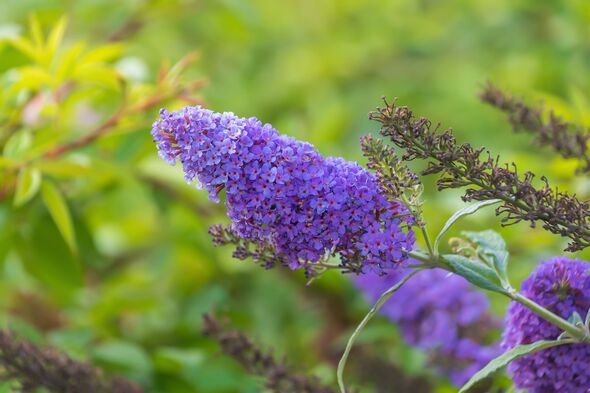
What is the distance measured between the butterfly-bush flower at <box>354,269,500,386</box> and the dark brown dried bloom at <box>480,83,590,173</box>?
0.47 meters

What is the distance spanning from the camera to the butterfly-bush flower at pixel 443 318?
1.66 meters

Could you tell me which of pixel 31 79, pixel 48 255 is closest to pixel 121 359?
pixel 48 255

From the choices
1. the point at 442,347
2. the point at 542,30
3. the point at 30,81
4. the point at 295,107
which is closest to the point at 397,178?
the point at 442,347

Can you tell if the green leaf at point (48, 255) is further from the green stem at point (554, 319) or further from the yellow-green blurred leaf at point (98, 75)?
the green stem at point (554, 319)

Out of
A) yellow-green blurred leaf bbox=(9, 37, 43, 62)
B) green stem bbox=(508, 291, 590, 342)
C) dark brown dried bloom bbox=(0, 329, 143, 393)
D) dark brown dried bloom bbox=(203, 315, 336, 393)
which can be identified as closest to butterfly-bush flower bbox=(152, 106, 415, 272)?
green stem bbox=(508, 291, 590, 342)

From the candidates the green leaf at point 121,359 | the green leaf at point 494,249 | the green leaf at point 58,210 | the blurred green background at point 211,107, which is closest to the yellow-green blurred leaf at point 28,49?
the blurred green background at point 211,107

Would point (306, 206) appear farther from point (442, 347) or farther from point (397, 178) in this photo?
point (442, 347)

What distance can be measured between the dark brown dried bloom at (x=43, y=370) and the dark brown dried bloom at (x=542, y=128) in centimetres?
72

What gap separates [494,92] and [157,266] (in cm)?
118

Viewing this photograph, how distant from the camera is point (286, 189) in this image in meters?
0.95

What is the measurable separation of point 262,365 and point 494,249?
14.5 inches

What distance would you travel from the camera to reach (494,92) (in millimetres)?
1279

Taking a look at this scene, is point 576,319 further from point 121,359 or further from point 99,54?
point 99,54

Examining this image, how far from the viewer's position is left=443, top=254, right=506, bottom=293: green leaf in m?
0.99
